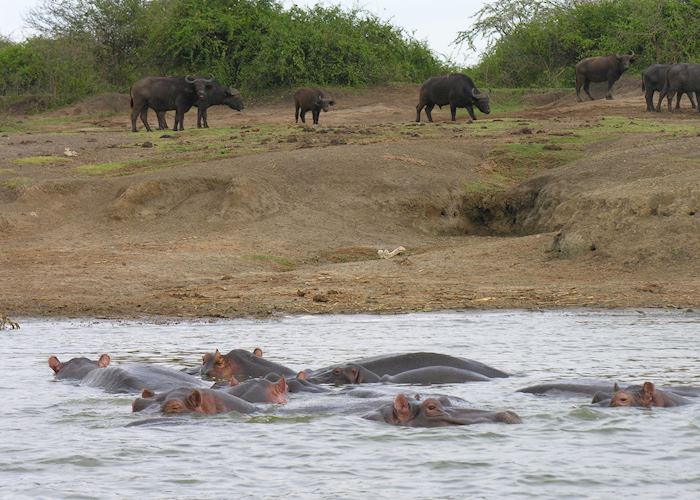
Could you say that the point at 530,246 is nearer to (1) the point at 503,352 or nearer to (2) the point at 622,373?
(1) the point at 503,352

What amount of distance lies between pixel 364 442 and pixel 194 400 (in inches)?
48.0

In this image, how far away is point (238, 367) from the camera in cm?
1014

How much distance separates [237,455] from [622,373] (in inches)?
156

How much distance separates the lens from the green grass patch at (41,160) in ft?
75.8

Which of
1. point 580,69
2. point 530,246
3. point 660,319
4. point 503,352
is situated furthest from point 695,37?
point 503,352

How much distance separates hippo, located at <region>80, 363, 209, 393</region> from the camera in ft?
31.6

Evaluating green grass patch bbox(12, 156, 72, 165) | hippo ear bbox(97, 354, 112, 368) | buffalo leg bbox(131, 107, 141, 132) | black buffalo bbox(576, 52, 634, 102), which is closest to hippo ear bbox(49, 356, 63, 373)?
hippo ear bbox(97, 354, 112, 368)

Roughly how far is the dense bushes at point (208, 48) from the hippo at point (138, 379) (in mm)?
27907

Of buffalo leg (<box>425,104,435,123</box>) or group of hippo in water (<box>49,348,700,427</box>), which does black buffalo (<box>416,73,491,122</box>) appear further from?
group of hippo in water (<box>49,348,700,427</box>)

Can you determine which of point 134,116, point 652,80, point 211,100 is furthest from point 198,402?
point 652,80

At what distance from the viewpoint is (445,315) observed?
13.9 m

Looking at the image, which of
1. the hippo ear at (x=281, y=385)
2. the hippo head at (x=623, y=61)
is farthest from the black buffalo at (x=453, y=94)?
the hippo ear at (x=281, y=385)

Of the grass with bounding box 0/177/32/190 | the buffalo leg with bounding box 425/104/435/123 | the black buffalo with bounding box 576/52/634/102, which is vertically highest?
the black buffalo with bounding box 576/52/634/102

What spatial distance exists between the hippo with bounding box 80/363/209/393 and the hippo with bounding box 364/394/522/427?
5.94 feet
